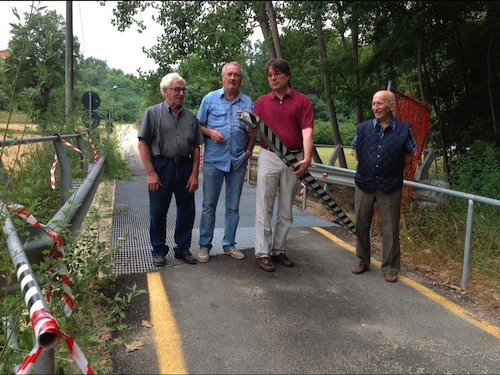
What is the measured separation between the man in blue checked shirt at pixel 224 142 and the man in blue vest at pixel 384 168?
3.71 ft

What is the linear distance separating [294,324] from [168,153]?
1965mm

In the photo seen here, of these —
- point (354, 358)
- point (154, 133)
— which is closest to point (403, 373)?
point (354, 358)

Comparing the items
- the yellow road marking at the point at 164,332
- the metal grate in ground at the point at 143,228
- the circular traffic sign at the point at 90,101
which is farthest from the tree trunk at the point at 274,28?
the yellow road marking at the point at 164,332

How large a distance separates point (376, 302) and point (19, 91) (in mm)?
3173

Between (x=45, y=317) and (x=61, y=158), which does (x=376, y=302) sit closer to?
(x=45, y=317)

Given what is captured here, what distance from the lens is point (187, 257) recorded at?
4.61 metres

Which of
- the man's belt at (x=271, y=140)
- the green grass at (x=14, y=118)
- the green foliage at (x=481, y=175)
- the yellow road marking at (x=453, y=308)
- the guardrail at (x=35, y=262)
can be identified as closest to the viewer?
the guardrail at (x=35, y=262)

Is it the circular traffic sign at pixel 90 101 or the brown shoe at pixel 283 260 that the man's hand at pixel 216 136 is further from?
the circular traffic sign at pixel 90 101

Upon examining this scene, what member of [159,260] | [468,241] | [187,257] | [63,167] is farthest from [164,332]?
[468,241]

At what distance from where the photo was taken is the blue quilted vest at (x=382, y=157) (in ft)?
13.5

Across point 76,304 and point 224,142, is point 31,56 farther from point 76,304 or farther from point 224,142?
point 224,142

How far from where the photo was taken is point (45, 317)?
4.84 ft

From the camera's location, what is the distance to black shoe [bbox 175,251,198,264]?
457 cm

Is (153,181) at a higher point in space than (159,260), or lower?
higher
